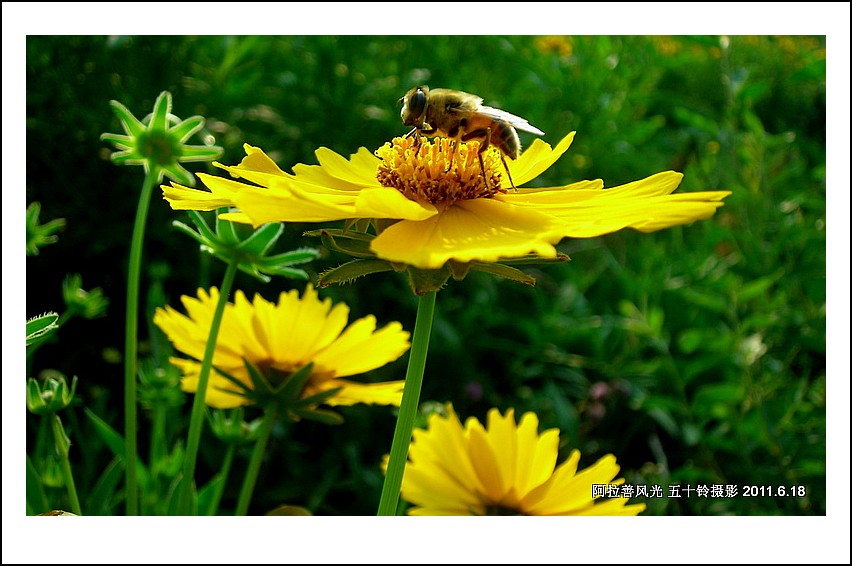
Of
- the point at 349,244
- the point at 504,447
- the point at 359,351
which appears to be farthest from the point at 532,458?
the point at 349,244

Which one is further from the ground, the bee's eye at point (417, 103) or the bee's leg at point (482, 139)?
the bee's eye at point (417, 103)

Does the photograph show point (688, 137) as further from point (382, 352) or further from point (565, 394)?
point (382, 352)

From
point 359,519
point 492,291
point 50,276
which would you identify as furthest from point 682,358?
point 50,276

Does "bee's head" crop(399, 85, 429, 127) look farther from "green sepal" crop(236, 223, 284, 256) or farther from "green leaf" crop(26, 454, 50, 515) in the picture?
"green leaf" crop(26, 454, 50, 515)

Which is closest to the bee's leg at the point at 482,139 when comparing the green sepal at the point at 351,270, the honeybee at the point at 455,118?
the honeybee at the point at 455,118

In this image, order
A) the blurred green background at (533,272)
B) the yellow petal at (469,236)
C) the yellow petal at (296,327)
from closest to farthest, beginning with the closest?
the yellow petal at (469,236)
the yellow petal at (296,327)
the blurred green background at (533,272)

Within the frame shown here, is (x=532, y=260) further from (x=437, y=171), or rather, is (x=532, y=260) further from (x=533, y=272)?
(x=533, y=272)

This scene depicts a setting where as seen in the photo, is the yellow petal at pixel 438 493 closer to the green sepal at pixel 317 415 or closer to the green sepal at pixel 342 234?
the green sepal at pixel 317 415

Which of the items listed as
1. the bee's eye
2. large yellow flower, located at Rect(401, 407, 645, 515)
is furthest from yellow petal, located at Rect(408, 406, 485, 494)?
the bee's eye
